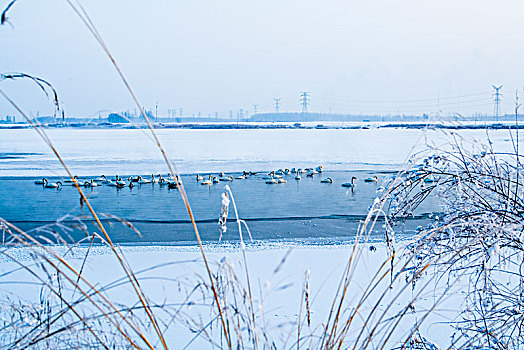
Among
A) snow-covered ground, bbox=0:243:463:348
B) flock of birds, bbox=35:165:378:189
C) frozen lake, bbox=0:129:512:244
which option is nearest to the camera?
snow-covered ground, bbox=0:243:463:348

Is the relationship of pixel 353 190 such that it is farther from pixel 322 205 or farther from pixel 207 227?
pixel 207 227

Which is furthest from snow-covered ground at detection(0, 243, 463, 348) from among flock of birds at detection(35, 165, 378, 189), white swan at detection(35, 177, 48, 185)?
white swan at detection(35, 177, 48, 185)

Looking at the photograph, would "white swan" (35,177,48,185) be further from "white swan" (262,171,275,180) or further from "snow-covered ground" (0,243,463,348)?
"snow-covered ground" (0,243,463,348)

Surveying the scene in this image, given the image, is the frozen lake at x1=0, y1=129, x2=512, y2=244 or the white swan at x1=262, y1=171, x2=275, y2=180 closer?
the frozen lake at x1=0, y1=129, x2=512, y2=244

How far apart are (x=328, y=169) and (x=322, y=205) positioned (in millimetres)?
6620

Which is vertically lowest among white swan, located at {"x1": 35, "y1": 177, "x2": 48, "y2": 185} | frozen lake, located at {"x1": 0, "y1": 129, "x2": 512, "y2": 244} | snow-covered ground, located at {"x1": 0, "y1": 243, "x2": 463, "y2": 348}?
snow-covered ground, located at {"x1": 0, "y1": 243, "x2": 463, "y2": 348}

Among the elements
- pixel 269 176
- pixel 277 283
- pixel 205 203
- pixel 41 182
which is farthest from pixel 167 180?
pixel 277 283

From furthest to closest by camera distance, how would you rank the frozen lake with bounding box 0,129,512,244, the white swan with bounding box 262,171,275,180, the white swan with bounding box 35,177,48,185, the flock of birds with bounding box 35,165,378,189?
1. the white swan with bounding box 262,171,275,180
2. the white swan with bounding box 35,177,48,185
3. the flock of birds with bounding box 35,165,378,189
4. the frozen lake with bounding box 0,129,512,244

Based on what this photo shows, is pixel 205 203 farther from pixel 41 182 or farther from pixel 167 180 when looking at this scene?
pixel 41 182

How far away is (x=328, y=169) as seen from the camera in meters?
16.3

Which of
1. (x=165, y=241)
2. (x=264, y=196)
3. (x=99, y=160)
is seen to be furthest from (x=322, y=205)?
(x=99, y=160)

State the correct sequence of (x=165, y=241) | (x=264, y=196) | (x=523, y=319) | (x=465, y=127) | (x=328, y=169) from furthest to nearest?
(x=328, y=169)
(x=264, y=196)
(x=165, y=241)
(x=465, y=127)
(x=523, y=319)

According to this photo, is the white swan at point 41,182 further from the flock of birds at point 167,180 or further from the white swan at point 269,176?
the white swan at point 269,176

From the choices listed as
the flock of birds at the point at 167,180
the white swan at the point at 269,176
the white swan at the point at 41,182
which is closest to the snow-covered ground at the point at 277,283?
the flock of birds at the point at 167,180
